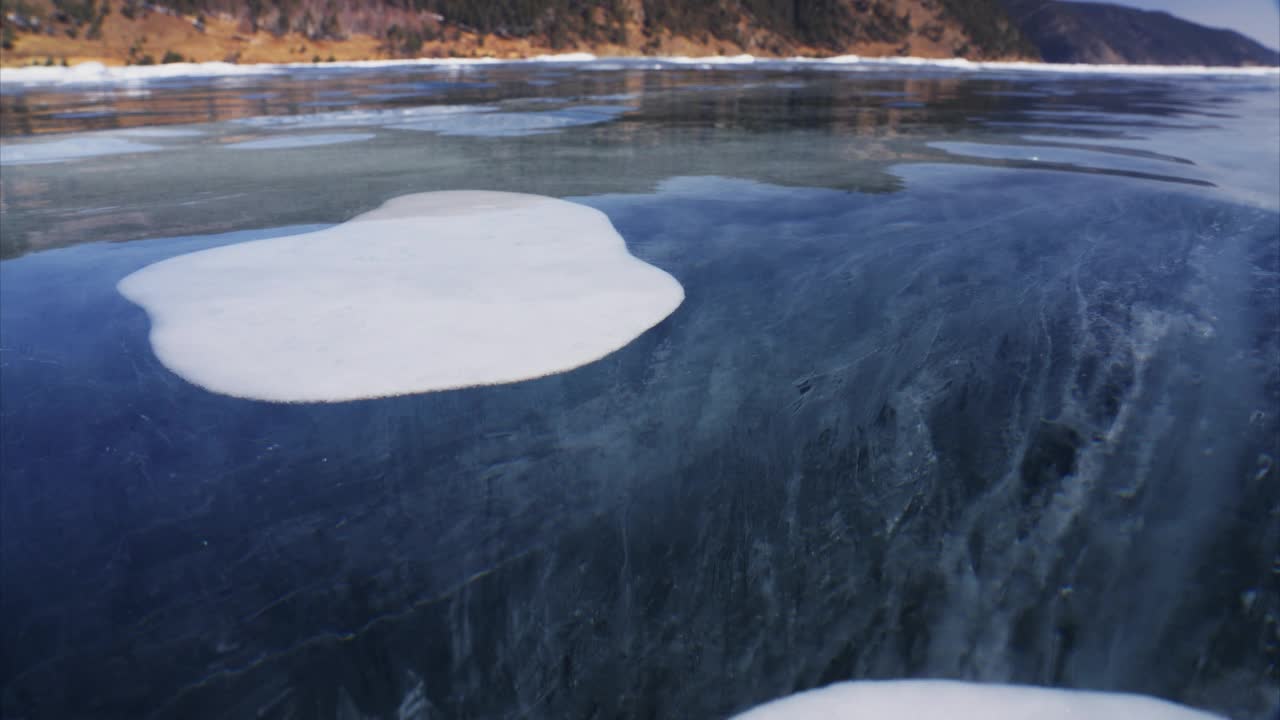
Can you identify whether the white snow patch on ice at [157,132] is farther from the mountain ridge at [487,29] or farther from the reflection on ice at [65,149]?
the mountain ridge at [487,29]

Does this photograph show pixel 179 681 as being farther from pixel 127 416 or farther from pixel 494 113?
pixel 494 113

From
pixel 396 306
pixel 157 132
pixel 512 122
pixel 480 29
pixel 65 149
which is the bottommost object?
pixel 396 306

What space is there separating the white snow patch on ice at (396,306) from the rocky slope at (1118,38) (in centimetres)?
13319

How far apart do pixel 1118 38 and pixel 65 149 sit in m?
164

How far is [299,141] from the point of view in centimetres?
607

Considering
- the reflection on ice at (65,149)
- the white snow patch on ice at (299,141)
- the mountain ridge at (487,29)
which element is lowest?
the reflection on ice at (65,149)

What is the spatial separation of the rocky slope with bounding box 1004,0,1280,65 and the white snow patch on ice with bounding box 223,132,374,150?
131m

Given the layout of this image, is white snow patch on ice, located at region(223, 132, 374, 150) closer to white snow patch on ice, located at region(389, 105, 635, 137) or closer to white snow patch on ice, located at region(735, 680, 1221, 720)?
white snow patch on ice, located at region(389, 105, 635, 137)

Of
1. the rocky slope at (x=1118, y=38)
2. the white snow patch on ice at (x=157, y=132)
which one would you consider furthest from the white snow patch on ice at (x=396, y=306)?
the rocky slope at (x=1118, y=38)

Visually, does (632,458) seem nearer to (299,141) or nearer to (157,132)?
(299,141)

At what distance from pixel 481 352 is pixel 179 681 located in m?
1.11

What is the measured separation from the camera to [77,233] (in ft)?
10.5

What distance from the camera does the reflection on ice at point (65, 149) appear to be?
512 centimetres

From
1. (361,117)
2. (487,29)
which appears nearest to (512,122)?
(361,117)
